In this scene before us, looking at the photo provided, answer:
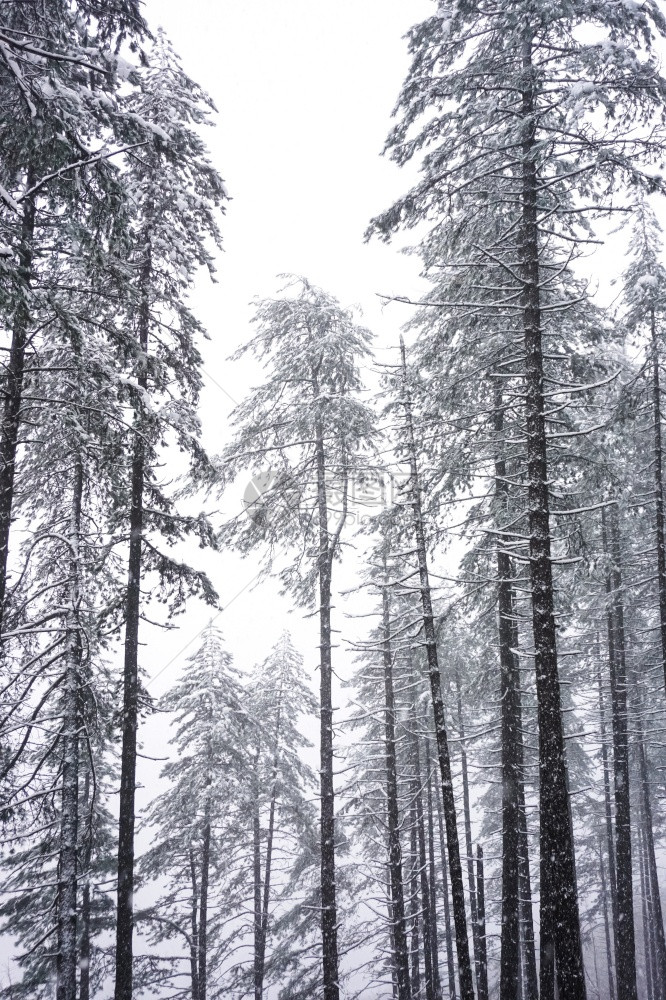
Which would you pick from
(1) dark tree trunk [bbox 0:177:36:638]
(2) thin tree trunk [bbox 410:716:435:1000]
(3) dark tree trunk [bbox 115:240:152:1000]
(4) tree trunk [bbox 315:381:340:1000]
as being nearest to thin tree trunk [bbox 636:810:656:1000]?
(2) thin tree trunk [bbox 410:716:435:1000]

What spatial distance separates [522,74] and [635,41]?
149 cm

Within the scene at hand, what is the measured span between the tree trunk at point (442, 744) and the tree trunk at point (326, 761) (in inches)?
96.6

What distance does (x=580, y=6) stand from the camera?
719 centimetres

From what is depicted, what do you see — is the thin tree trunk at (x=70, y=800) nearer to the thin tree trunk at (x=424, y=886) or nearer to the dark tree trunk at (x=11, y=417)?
the dark tree trunk at (x=11, y=417)

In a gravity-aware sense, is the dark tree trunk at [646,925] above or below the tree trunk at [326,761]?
below

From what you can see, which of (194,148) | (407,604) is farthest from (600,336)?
(407,604)

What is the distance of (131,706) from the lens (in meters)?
9.41

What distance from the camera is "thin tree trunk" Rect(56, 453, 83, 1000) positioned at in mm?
9234

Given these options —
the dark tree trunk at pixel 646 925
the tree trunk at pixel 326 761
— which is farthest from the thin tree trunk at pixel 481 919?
the dark tree trunk at pixel 646 925

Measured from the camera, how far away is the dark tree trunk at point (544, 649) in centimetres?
674

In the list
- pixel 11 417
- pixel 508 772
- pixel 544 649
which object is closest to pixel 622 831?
pixel 508 772

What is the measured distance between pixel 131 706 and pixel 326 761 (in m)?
4.55

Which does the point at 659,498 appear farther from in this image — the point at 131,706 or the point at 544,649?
the point at 131,706

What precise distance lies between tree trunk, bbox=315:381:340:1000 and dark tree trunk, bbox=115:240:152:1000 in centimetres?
370
